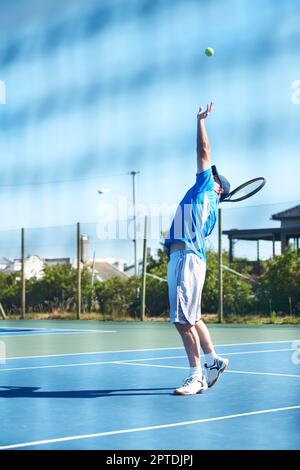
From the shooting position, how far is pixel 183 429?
4.62m

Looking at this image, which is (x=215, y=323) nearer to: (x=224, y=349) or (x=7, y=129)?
(x=224, y=349)

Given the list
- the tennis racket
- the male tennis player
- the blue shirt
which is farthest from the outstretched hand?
the tennis racket

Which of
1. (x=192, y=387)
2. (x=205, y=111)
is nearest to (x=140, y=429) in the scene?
(x=192, y=387)

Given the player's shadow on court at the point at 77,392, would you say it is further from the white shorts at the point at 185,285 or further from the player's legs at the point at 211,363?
the white shorts at the point at 185,285

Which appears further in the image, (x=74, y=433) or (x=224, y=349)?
(x=224, y=349)

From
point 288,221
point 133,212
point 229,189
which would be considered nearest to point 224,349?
point 229,189

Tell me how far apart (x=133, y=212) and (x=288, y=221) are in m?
10.00

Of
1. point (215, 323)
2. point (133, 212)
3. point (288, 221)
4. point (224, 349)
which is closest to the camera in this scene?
point (224, 349)

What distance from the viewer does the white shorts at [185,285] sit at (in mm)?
6043

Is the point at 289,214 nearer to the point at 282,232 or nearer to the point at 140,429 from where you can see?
the point at 282,232

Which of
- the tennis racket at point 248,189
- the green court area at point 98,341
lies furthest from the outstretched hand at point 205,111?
the green court area at point 98,341

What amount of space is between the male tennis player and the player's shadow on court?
0.32 metres

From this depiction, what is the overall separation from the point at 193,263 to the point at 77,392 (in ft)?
4.23

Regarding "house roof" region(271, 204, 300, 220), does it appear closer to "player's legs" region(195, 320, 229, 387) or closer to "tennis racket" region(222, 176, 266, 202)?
"tennis racket" region(222, 176, 266, 202)
